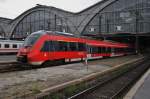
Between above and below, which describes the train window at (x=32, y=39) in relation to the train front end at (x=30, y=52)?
above

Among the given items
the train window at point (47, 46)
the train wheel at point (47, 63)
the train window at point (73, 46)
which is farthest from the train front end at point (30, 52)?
the train window at point (73, 46)

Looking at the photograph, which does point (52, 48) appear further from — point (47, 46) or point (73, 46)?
point (73, 46)

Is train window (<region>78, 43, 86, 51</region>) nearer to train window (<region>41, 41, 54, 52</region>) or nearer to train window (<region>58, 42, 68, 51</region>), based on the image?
train window (<region>58, 42, 68, 51</region>)

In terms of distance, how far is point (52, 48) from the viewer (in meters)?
22.6

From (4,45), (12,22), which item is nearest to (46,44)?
(4,45)

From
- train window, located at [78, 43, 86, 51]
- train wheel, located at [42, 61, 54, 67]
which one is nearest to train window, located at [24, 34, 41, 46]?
train wheel, located at [42, 61, 54, 67]

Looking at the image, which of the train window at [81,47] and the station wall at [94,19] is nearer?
the train window at [81,47]

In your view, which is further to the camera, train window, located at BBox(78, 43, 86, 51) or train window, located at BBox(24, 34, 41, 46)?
train window, located at BBox(78, 43, 86, 51)

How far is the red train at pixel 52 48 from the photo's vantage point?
20.7 meters

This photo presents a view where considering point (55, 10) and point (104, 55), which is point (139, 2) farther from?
point (104, 55)

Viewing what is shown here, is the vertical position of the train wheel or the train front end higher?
the train front end

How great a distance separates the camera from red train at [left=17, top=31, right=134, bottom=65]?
20719 millimetres

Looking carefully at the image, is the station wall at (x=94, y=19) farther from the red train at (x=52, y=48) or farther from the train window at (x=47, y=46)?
the train window at (x=47, y=46)

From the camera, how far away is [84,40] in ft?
99.8
